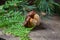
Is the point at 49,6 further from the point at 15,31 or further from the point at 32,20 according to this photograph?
the point at 15,31

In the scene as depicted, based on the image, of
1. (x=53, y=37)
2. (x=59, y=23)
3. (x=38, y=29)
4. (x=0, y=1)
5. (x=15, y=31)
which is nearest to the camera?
(x=15, y=31)

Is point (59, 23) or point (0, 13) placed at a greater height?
point (0, 13)

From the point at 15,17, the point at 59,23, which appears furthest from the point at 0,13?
the point at 59,23

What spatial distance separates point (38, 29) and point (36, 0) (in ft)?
1.59

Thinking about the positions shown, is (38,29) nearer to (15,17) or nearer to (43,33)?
(43,33)

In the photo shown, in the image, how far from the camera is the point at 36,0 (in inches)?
60.8

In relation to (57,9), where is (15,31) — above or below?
above

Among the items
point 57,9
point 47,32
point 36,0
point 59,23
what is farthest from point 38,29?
point 57,9

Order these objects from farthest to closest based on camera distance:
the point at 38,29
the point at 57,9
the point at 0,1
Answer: the point at 57,9 → the point at 0,1 → the point at 38,29

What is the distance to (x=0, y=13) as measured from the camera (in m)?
0.58

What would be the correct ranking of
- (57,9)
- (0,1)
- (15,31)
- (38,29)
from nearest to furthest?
(15,31) → (38,29) → (0,1) → (57,9)

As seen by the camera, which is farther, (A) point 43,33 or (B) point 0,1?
(B) point 0,1

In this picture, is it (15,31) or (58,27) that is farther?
(58,27)

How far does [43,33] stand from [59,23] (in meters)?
0.31
